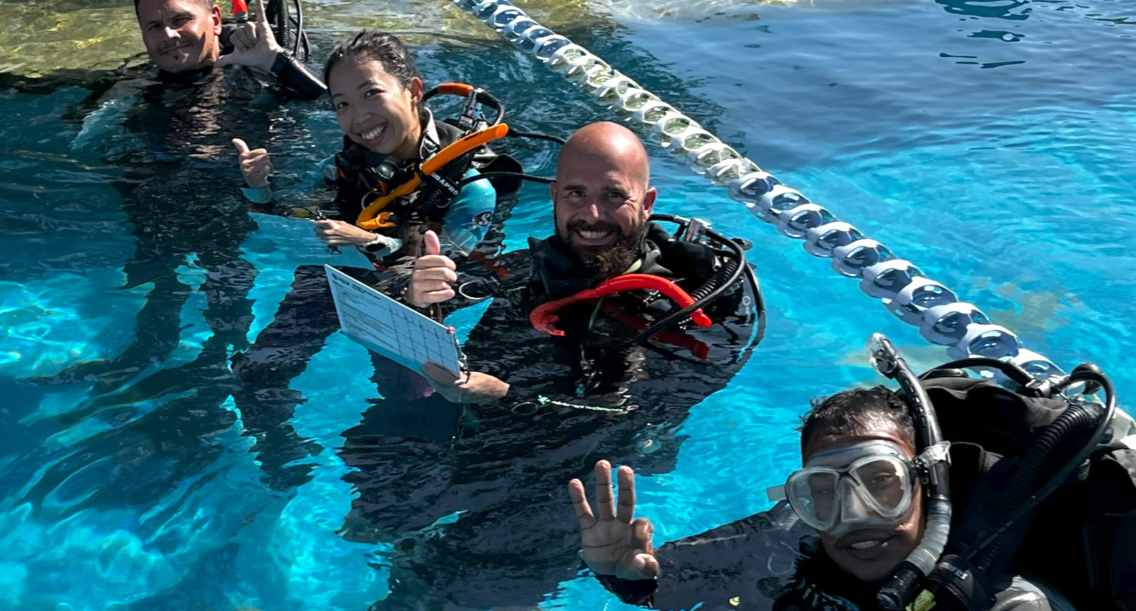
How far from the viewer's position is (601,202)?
3422 mm

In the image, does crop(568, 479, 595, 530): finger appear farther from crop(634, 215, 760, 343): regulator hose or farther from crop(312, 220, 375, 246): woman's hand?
crop(312, 220, 375, 246): woman's hand

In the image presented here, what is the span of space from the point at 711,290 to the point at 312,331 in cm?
158

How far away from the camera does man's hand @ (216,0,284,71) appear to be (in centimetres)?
547

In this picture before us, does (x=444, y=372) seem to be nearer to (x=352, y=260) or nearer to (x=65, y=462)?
(x=352, y=260)

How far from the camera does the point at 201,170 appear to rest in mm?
5102

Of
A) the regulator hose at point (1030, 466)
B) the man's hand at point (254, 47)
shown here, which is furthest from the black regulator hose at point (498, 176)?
the regulator hose at point (1030, 466)

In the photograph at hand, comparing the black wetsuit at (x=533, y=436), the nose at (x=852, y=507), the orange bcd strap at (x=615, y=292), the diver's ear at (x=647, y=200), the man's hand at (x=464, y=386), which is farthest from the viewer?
the diver's ear at (x=647, y=200)

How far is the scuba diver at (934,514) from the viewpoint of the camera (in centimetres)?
225

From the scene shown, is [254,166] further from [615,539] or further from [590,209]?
[615,539]

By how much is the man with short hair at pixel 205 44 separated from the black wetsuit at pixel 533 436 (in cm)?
244

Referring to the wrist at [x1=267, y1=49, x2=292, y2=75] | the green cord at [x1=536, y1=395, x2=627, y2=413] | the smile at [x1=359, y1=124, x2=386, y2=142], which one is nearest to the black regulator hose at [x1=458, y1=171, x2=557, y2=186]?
the smile at [x1=359, y1=124, x2=386, y2=142]

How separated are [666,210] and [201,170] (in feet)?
7.66

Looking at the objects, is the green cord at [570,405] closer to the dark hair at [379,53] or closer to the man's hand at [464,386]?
the man's hand at [464,386]

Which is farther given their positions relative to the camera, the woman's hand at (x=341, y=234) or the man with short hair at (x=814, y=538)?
the woman's hand at (x=341, y=234)
